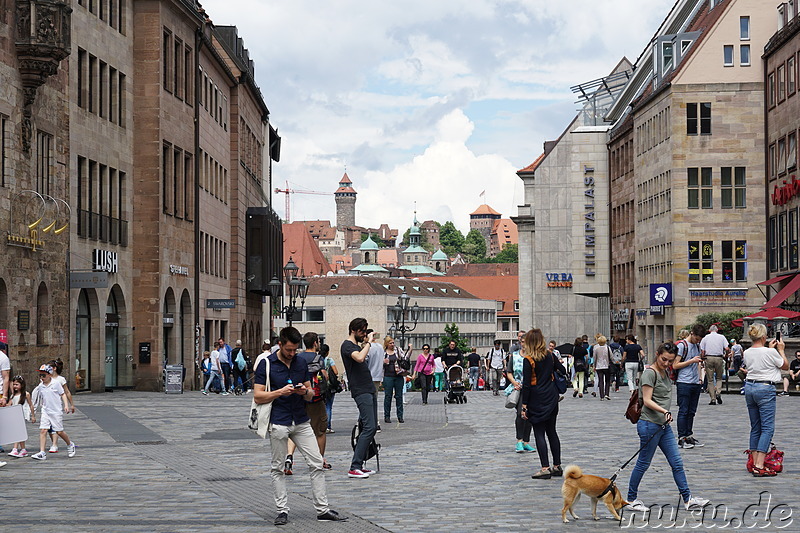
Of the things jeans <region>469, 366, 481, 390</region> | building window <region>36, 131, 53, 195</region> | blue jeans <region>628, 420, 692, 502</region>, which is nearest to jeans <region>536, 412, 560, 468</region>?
blue jeans <region>628, 420, 692, 502</region>

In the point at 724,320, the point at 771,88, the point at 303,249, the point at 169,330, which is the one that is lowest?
the point at 169,330

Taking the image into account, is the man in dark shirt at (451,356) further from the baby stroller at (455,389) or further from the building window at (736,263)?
the building window at (736,263)

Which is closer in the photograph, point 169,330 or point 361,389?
point 361,389

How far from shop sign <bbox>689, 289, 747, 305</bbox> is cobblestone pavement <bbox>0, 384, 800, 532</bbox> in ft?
122

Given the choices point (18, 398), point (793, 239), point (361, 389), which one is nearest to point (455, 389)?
point (18, 398)

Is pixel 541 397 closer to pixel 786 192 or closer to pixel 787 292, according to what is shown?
pixel 787 292

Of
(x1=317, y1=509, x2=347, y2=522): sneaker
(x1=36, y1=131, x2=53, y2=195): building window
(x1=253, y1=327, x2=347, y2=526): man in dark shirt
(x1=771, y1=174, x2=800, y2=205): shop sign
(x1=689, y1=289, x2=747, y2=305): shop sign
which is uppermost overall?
(x1=771, y1=174, x2=800, y2=205): shop sign

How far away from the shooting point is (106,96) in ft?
136

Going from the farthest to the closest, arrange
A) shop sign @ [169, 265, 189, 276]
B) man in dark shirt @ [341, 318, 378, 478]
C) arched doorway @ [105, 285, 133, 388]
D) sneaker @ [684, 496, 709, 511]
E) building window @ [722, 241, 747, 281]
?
1. building window @ [722, 241, 747, 281]
2. shop sign @ [169, 265, 189, 276]
3. arched doorway @ [105, 285, 133, 388]
4. man in dark shirt @ [341, 318, 378, 478]
5. sneaker @ [684, 496, 709, 511]

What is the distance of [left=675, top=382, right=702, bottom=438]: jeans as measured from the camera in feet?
63.5

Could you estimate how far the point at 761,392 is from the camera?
1588cm

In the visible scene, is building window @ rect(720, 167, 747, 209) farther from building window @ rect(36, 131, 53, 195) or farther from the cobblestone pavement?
the cobblestone pavement

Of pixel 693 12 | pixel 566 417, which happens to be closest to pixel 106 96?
pixel 566 417

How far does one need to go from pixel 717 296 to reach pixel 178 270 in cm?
2899
